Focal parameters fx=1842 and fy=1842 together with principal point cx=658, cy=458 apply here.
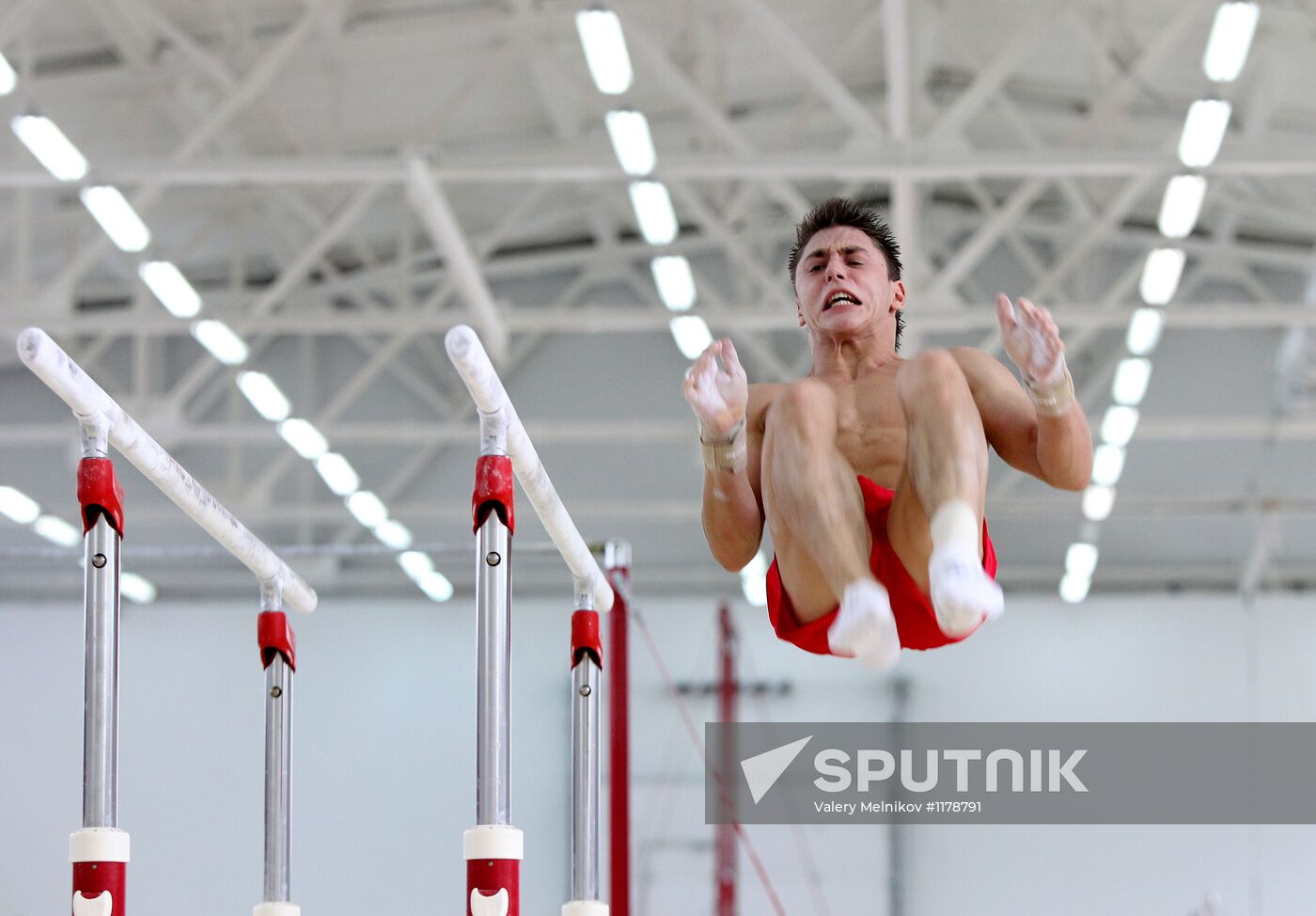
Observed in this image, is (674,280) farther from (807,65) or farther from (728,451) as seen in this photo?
(728,451)

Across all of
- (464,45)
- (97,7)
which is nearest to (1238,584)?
(464,45)

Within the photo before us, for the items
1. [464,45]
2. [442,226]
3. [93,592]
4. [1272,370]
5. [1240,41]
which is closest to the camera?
[93,592]

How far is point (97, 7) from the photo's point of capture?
32.2 ft

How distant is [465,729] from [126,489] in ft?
11.1

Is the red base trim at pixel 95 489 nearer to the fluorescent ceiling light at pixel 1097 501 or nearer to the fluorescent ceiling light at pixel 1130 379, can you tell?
the fluorescent ceiling light at pixel 1130 379

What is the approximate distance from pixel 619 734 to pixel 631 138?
253 centimetres

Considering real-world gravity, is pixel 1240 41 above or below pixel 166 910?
above

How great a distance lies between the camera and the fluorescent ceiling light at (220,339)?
397 inches

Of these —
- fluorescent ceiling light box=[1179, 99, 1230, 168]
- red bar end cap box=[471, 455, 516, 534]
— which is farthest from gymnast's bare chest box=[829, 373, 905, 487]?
fluorescent ceiling light box=[1179, 99, 1230, 168]

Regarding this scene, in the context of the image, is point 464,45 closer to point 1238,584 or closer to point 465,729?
point 465,729

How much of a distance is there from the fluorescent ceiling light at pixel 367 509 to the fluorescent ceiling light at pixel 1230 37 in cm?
732

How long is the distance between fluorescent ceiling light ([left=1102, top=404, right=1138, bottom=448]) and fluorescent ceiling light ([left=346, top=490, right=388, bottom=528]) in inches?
200

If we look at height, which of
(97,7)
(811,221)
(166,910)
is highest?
(97,7)

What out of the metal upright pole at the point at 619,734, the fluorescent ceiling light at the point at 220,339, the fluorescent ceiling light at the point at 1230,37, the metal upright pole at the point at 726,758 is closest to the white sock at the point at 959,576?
the metal upright pole at the point at 619,734
